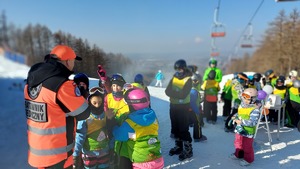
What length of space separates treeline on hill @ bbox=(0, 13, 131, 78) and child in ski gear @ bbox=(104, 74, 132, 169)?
0.85 feet

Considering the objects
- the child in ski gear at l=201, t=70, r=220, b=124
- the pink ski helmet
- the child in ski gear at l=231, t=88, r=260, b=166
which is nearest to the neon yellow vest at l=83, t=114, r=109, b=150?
the pink ski helmet

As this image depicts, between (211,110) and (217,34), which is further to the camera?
(217,34)

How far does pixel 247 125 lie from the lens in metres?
4.07

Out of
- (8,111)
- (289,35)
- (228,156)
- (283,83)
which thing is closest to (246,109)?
(228,156)

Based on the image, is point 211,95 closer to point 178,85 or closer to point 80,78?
point 178,85

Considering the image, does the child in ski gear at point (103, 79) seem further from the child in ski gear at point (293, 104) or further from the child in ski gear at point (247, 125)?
the child in ski gear at point (293, 104)

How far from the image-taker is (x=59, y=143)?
2123 mm

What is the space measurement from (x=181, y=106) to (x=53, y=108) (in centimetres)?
277

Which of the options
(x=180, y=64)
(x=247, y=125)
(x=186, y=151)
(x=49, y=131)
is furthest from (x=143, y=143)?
(x=247, y=125)

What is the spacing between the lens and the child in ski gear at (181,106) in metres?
4.24

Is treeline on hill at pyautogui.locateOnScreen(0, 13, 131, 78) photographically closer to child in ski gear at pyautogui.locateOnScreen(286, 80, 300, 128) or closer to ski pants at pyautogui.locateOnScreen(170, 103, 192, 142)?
ski pants at pyautogui.locateOnScreen(170, 103, 192, 142)

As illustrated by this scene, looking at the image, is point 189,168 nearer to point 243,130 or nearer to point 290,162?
point 243,130

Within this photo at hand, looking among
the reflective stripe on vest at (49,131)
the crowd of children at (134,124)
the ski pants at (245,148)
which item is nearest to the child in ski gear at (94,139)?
the crowd of children at (134,124)

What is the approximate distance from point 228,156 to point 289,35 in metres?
26.0
